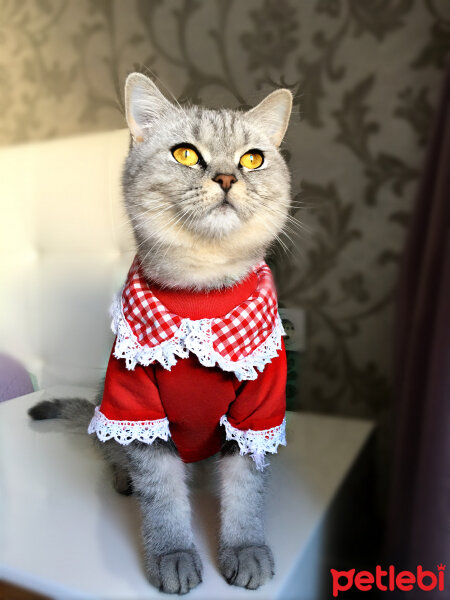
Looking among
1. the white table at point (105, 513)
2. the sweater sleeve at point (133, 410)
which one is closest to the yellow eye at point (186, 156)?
the sweater sleeve at point (133, 410)

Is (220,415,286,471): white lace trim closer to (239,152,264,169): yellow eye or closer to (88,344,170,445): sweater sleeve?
(88,344,170,445): sweater sleeve

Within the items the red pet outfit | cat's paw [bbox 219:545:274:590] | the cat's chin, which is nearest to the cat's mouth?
the cat's chin

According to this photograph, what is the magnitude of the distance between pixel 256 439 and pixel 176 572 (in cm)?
17

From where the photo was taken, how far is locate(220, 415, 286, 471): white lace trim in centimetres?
54

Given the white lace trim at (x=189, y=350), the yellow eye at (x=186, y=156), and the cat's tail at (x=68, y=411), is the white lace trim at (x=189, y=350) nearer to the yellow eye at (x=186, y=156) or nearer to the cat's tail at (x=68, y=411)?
the yellow eye at (x=186, y=156)

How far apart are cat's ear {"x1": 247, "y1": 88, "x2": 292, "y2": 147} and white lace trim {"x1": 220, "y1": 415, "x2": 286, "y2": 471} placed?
1.24ft

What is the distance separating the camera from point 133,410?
1.80ft

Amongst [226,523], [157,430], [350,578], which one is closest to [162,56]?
[157,430]

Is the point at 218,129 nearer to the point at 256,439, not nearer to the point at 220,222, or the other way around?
the point at 220,222

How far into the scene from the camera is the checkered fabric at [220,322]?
536 millimetres

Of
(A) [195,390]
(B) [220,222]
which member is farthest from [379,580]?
(B) [220,222]

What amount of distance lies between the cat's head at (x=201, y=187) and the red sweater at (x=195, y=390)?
27 mm

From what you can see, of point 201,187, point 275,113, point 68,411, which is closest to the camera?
point 201,187

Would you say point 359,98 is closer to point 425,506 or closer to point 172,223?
point 172,223
